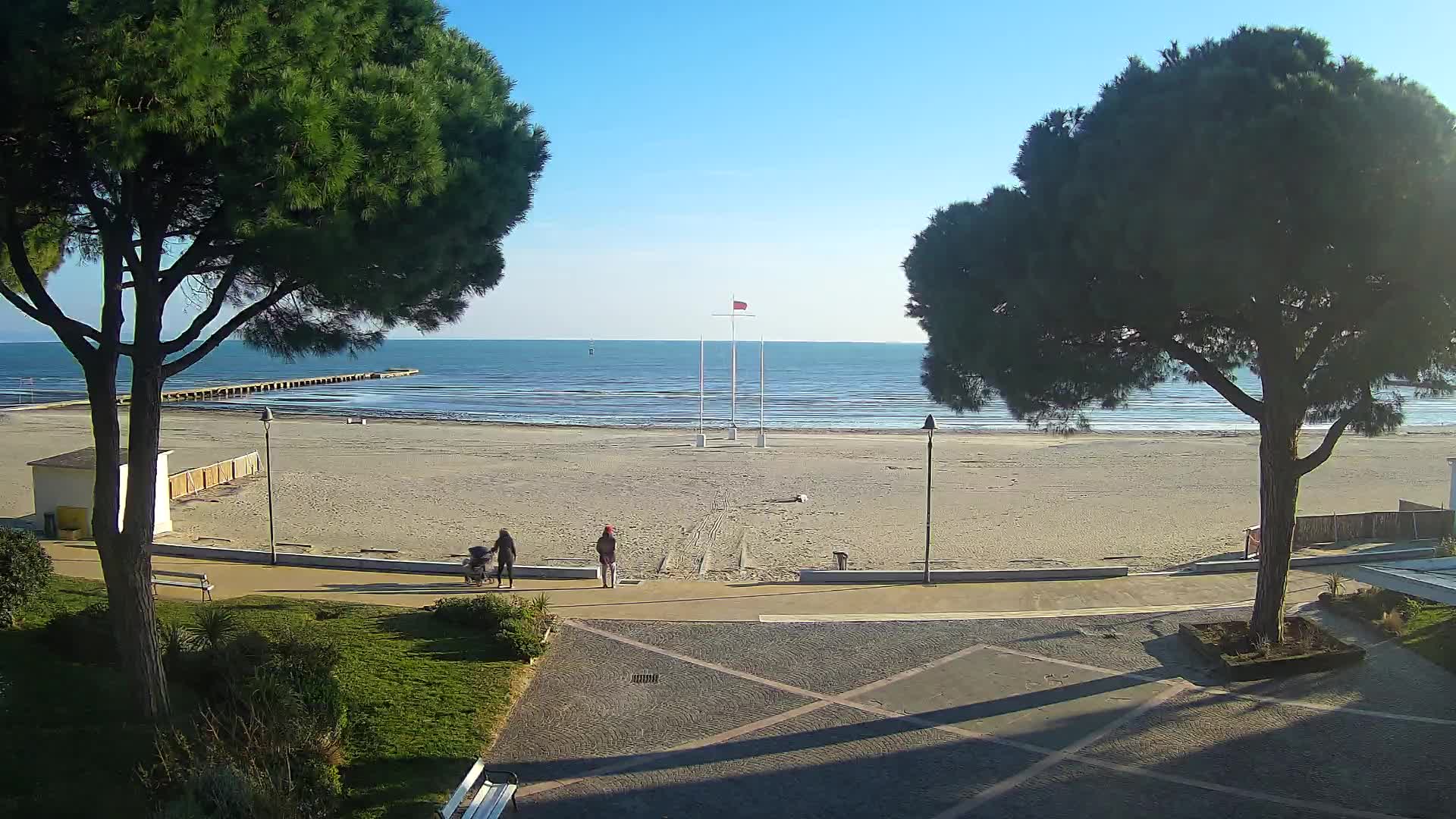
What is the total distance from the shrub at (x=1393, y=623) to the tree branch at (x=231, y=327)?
552 inches

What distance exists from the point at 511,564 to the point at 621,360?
163m

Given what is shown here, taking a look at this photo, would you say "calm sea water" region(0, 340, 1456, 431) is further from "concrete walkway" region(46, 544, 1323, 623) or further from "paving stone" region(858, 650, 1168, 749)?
"paving stone" region(858, 650, 1168, 749)

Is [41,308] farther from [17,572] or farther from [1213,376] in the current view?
[1213,376]

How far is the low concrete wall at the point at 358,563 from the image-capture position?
16.7 m

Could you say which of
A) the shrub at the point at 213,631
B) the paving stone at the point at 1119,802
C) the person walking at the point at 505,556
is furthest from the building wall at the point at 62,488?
the paving stone at the point at 1119,802

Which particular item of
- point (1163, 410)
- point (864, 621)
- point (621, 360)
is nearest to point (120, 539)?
point (864, 621)

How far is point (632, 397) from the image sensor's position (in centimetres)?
8394

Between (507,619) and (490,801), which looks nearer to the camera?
(490,801)

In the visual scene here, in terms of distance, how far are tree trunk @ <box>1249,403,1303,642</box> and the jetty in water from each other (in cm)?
6173

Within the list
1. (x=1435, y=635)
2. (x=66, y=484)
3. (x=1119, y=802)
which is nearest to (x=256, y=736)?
(x=1119, y=802)

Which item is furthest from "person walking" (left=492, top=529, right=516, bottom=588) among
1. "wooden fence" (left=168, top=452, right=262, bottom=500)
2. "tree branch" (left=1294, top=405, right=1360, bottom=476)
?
"wooden fence" (left=168, top=452, right=262, bottom=500)

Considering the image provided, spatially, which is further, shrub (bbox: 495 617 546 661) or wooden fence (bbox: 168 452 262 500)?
wooden fence (bbox: 168 452 262 500)

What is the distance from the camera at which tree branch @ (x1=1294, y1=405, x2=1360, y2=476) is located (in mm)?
10555

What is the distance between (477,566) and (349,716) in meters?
7.07
